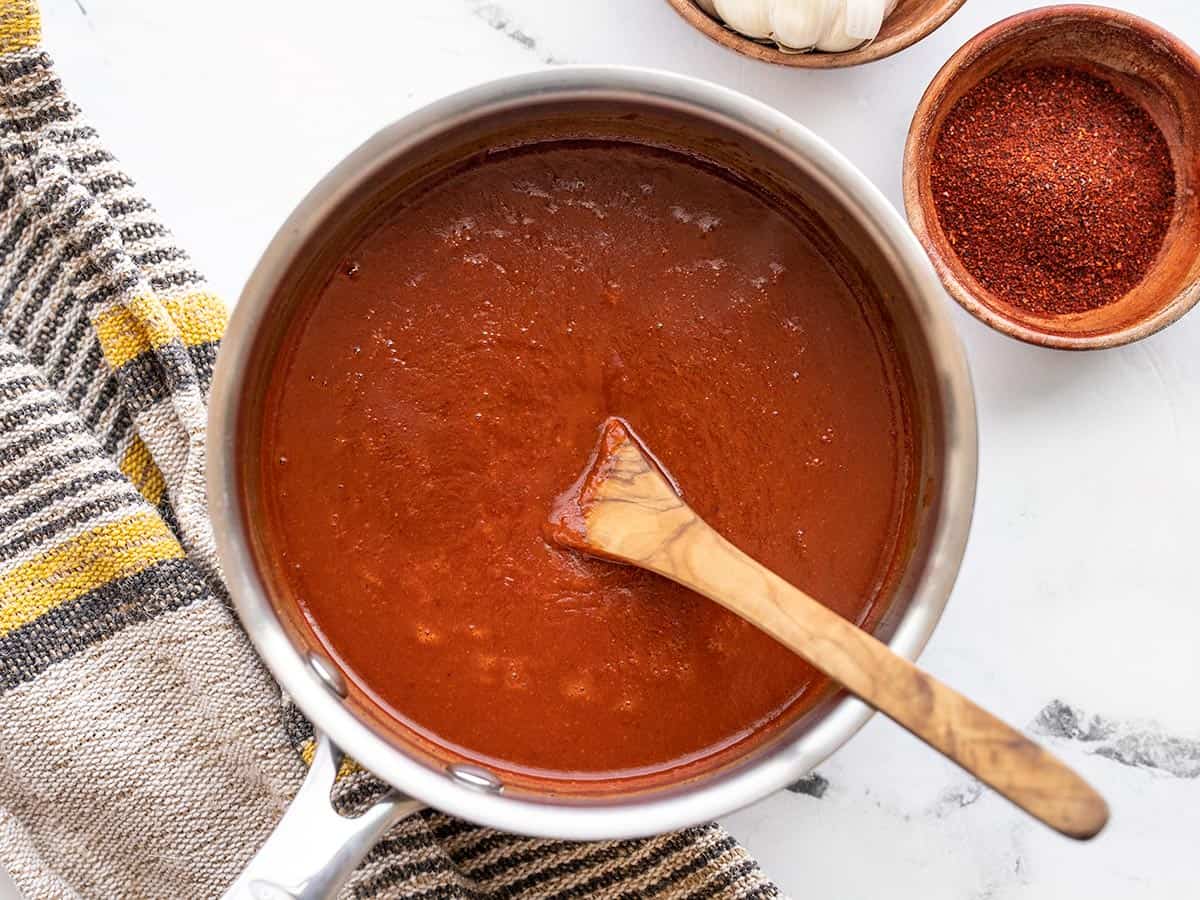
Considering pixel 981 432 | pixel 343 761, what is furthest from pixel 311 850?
pixel 981 432

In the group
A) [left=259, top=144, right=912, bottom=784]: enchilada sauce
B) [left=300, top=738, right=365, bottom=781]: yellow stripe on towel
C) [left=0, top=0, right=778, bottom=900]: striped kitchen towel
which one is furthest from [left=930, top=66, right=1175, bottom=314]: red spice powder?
[left=300, top=738, right=365, bottom=781]: yellow stripe on towel

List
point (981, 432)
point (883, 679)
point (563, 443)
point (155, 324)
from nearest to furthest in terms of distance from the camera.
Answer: point (883, 679), point (563, 443), point (155, 324), point (981, 432)

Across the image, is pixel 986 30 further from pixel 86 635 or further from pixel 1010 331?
pixel 86 635

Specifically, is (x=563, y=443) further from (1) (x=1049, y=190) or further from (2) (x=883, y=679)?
(1) (x=1049, y=190)

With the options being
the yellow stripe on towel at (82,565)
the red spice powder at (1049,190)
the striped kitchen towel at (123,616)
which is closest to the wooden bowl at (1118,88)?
the red spice powder at (1049,190)

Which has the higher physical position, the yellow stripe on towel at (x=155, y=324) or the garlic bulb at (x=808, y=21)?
the garlic bulb at (x=808, y=21)

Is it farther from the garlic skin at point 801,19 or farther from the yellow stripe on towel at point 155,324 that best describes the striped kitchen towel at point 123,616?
the garlic skin at point 801,19

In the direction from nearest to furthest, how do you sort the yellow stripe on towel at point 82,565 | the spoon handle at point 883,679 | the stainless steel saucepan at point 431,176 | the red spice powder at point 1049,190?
the spoon handle at point 883,679 → the stainless steel saucepan at point 431,176 → the yellow stripe on towel at point 82,565 → the red spice powder at point 1049,190
